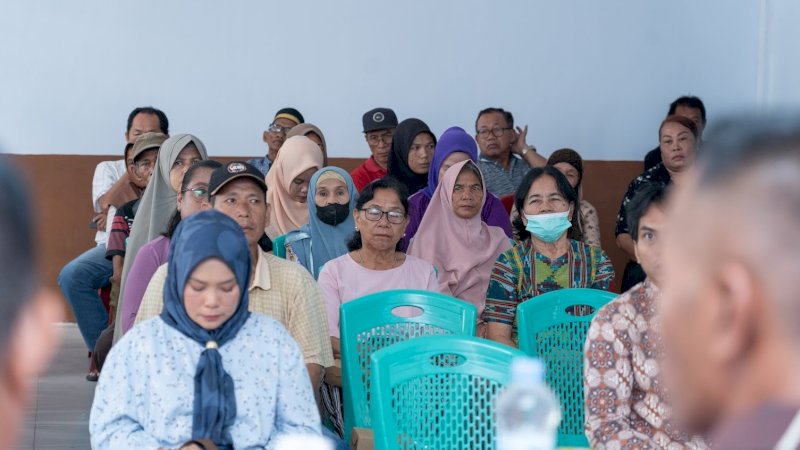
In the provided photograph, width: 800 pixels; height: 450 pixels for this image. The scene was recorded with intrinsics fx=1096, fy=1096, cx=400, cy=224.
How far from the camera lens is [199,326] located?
2.70m

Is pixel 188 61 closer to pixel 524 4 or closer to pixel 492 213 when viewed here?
pixel 524 4

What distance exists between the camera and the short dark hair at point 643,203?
3.05 m

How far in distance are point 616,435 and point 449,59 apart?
4.68 m

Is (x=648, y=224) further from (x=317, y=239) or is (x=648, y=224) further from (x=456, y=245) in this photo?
(x=317, y=239)

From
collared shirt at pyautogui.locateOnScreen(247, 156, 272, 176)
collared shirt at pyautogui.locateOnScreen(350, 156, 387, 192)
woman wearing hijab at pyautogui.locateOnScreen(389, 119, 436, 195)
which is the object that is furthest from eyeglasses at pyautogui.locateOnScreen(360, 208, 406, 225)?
collared shirt at pyautogui.locateOnScreen(247, 156, 272, 176)

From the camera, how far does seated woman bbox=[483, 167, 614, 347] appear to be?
13.2 feet

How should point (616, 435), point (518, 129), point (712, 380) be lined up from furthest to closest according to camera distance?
point (518, 129) → point (616, 435) → point (712, 380)

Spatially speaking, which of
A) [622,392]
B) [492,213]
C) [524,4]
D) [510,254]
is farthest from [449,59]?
[622,392]

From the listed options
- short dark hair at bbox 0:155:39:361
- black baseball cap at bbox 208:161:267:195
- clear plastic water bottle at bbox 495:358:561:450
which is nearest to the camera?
short dark hair at bbox 0:155:39:361

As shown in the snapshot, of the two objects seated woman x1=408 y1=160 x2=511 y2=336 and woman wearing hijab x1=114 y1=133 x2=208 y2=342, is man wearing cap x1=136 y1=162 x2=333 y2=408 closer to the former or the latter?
woman wearing hijab x1=114 y1=133 x2=208 y2=342

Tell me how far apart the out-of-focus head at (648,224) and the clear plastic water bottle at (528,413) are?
115cm

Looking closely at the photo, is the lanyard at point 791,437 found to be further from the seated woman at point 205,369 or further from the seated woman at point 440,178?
the seated woman at point 440,178

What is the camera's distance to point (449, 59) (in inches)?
278

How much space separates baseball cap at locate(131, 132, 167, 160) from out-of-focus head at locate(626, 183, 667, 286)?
2.88 m
